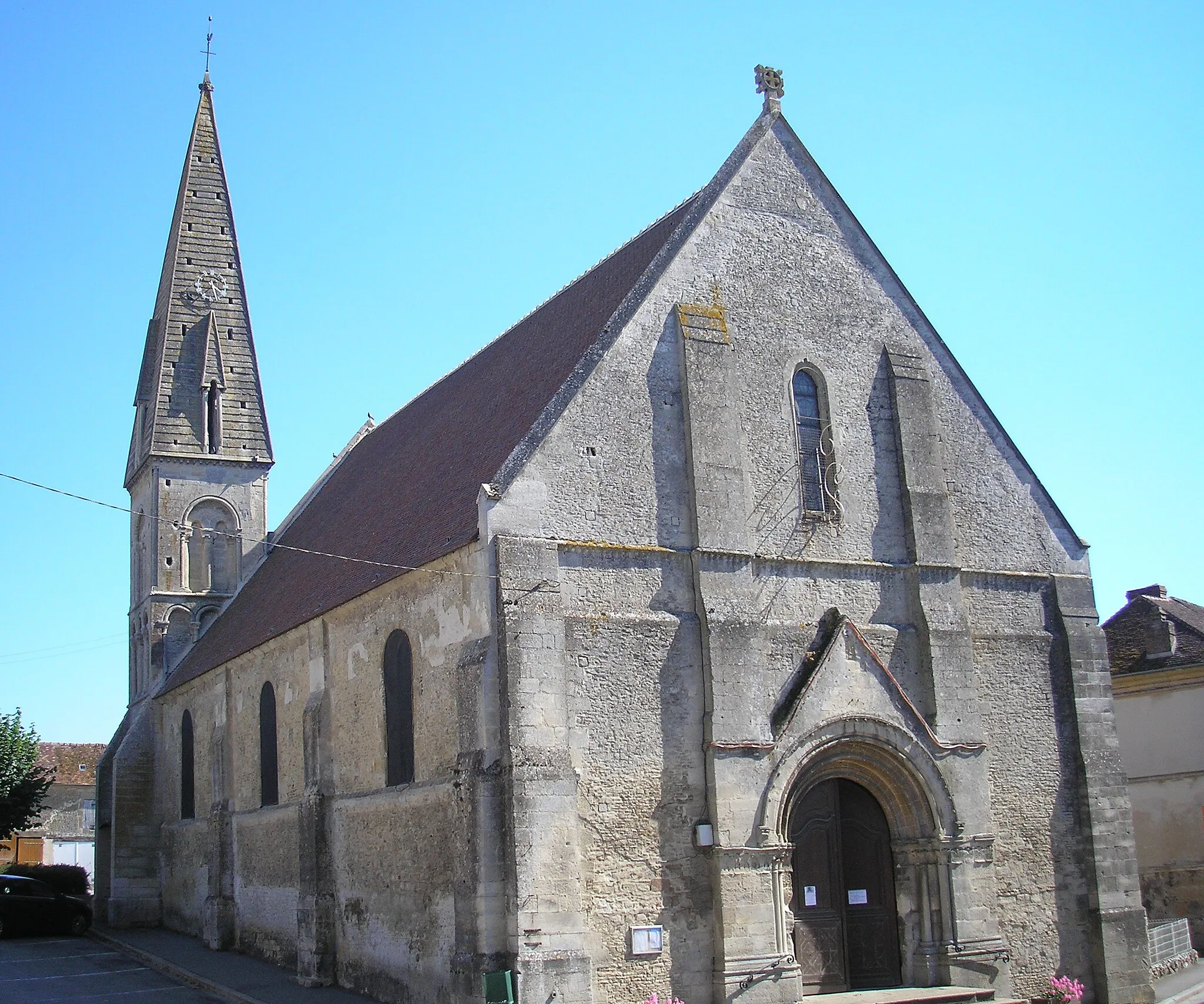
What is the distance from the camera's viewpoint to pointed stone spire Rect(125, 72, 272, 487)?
32.0 metres

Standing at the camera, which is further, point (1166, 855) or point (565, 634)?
point (1166, 855)

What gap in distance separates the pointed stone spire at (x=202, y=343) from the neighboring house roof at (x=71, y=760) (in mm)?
22408

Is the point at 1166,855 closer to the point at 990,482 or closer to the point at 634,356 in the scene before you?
the point at 990,482

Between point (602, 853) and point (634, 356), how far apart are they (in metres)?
6.33

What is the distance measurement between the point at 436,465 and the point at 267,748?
20.8ft

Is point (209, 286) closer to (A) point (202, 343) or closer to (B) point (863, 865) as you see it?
(A) point (202, 343)

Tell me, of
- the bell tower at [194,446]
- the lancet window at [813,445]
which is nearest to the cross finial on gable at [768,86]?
the lancet window at [813,445]

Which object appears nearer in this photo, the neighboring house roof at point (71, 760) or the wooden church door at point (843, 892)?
the wooden church door at point (843, 892)

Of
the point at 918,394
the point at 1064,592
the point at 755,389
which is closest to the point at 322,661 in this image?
the point at 755,389

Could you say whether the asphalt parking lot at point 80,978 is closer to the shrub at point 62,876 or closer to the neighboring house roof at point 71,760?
the shrub at point 62,876

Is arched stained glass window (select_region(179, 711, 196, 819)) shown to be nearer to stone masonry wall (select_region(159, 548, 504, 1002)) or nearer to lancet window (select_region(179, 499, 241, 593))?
stone masonry wall (select_region(159, 548, 504, 1002))

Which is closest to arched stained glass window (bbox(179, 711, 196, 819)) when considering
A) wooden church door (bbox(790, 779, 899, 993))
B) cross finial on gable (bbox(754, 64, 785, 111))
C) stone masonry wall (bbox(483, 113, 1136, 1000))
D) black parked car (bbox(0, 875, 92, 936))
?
black parked car (bbox(0, 875, 92, 936))

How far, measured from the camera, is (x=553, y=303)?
2217 cm

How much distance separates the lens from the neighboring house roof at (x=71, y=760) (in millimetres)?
50991
